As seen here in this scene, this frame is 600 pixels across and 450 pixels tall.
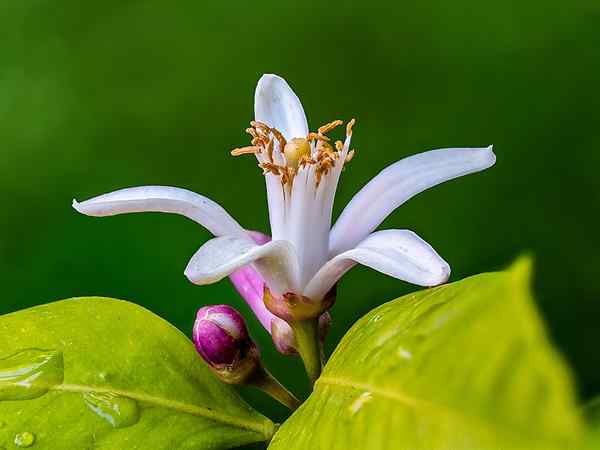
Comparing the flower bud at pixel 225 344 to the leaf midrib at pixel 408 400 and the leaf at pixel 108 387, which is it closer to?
the leaf at pixel 108 387

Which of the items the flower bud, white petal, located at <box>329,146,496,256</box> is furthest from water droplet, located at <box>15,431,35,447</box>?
white petal, located at <box>329,146,496,256</box>

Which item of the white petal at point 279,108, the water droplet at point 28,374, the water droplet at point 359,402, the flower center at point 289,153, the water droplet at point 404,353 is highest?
the white petal at point 279,108

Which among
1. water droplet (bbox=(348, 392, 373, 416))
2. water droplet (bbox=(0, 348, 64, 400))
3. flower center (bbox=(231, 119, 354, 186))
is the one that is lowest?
water droplet (bbox=(0, 348, 64, 400))

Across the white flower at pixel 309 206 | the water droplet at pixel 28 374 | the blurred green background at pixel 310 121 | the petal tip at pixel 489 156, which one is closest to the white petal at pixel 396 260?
the white flower at pixel 309 206

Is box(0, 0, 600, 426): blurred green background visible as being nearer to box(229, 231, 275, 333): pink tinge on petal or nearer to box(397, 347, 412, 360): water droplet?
box(229, 231, 275, 333): pink tinge on petal

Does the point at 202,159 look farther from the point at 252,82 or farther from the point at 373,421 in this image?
the point at 373,421

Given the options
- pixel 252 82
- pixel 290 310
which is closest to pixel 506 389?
pixel 290 310
